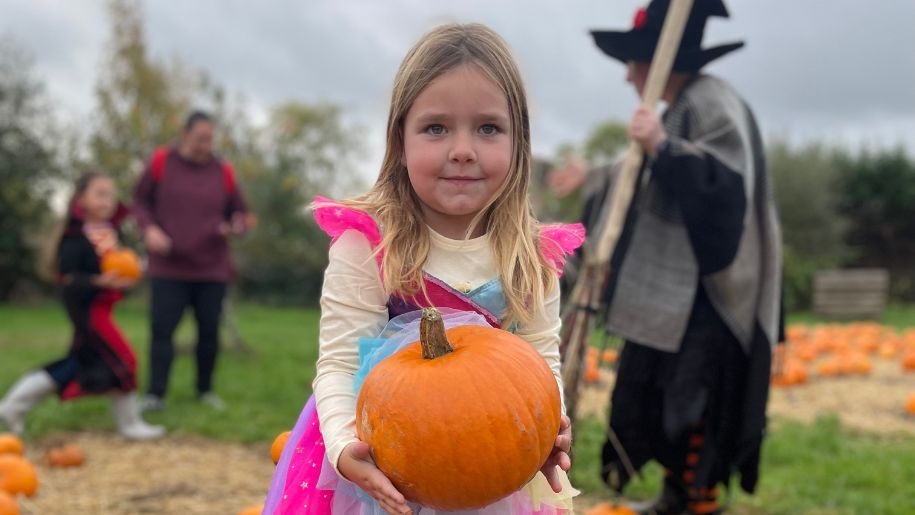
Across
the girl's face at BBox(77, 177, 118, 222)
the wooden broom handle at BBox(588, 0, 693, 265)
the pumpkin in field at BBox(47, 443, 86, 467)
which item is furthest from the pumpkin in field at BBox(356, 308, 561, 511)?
the girl's face at BBox(77, 177, 118, 222)

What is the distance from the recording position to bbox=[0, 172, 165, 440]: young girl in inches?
195

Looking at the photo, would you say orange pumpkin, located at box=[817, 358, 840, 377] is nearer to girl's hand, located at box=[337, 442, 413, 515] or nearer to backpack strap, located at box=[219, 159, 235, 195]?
backpack strap, located at box=[219, 159, 235, 195]

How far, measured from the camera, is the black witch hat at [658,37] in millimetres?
3277

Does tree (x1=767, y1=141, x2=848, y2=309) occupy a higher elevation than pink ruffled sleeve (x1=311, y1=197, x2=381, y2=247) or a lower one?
lower

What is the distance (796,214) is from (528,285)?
65.0ft

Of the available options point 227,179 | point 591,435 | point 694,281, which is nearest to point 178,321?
point 227,179

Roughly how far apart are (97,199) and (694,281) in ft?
12.9

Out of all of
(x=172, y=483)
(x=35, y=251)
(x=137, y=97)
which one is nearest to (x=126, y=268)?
(x=172, y=483)

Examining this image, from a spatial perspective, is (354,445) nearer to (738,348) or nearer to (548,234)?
(548,234)

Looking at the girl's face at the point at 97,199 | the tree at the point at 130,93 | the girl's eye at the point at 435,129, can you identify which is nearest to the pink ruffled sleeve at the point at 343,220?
the girl's eye at the point at 435,129

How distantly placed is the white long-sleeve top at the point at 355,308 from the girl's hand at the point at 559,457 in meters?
0.12

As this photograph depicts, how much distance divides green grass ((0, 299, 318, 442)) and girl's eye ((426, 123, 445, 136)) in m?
3.77

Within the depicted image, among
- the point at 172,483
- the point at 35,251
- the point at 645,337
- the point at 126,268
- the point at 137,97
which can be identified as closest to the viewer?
the point at 645,337

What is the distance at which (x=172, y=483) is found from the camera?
4133mm
